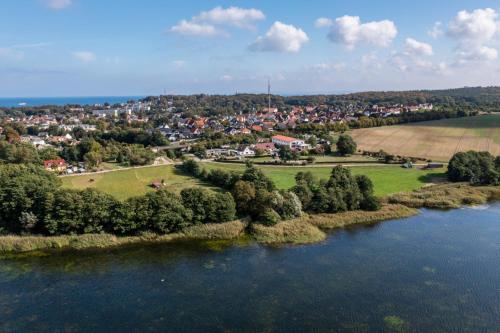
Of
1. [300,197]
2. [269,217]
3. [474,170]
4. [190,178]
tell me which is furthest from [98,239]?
[474,170]

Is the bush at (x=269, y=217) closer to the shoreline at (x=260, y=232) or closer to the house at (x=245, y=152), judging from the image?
the shoreline at (x=260, y=232)

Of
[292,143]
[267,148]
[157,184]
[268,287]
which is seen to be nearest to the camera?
[268,287]

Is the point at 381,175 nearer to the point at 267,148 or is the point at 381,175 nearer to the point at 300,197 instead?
the point at 300,197

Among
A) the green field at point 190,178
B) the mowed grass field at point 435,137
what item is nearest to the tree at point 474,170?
the green field at point 190,178

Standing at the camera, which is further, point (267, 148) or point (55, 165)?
point (267, 148)

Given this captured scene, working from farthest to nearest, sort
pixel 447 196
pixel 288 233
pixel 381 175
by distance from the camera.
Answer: pixel 381 175
pixel 447 196
pixel 288 233

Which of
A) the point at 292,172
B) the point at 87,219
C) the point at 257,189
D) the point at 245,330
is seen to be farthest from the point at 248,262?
the point at 292,172

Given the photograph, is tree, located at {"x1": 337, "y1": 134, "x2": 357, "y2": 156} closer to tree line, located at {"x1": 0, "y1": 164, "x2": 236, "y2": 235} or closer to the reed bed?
the reed bed
